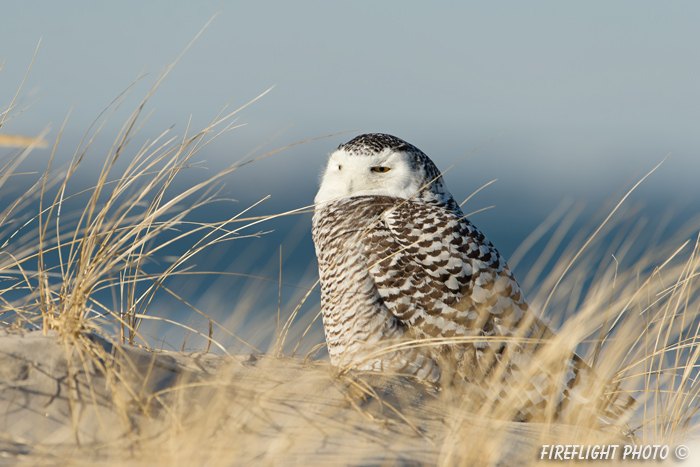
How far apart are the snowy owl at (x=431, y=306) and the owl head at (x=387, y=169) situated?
0.49ft

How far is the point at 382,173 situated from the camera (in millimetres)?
3812

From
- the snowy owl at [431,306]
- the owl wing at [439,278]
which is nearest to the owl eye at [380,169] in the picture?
the snowy owl at [431,306]

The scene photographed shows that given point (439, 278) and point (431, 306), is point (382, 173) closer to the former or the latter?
point (439, 278)

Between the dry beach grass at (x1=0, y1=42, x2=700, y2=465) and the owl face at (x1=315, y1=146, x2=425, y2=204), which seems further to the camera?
the owl face at (x1=315, y1=146, x2=425, y2=204)

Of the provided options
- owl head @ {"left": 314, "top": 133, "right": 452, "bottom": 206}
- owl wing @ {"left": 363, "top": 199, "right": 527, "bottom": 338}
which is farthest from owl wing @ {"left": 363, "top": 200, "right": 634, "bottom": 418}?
owl head @ {"left": 314, "top": 133, "right": 452, "bottom": 206}

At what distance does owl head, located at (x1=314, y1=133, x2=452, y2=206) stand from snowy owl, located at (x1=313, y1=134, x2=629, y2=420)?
0.49 feet

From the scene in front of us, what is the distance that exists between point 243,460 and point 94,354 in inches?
32.1

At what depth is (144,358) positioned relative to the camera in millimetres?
2551

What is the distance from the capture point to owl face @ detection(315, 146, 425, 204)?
3.76 m

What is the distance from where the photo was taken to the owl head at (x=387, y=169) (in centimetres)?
375

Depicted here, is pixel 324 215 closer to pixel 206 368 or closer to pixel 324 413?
pixel 206 368
